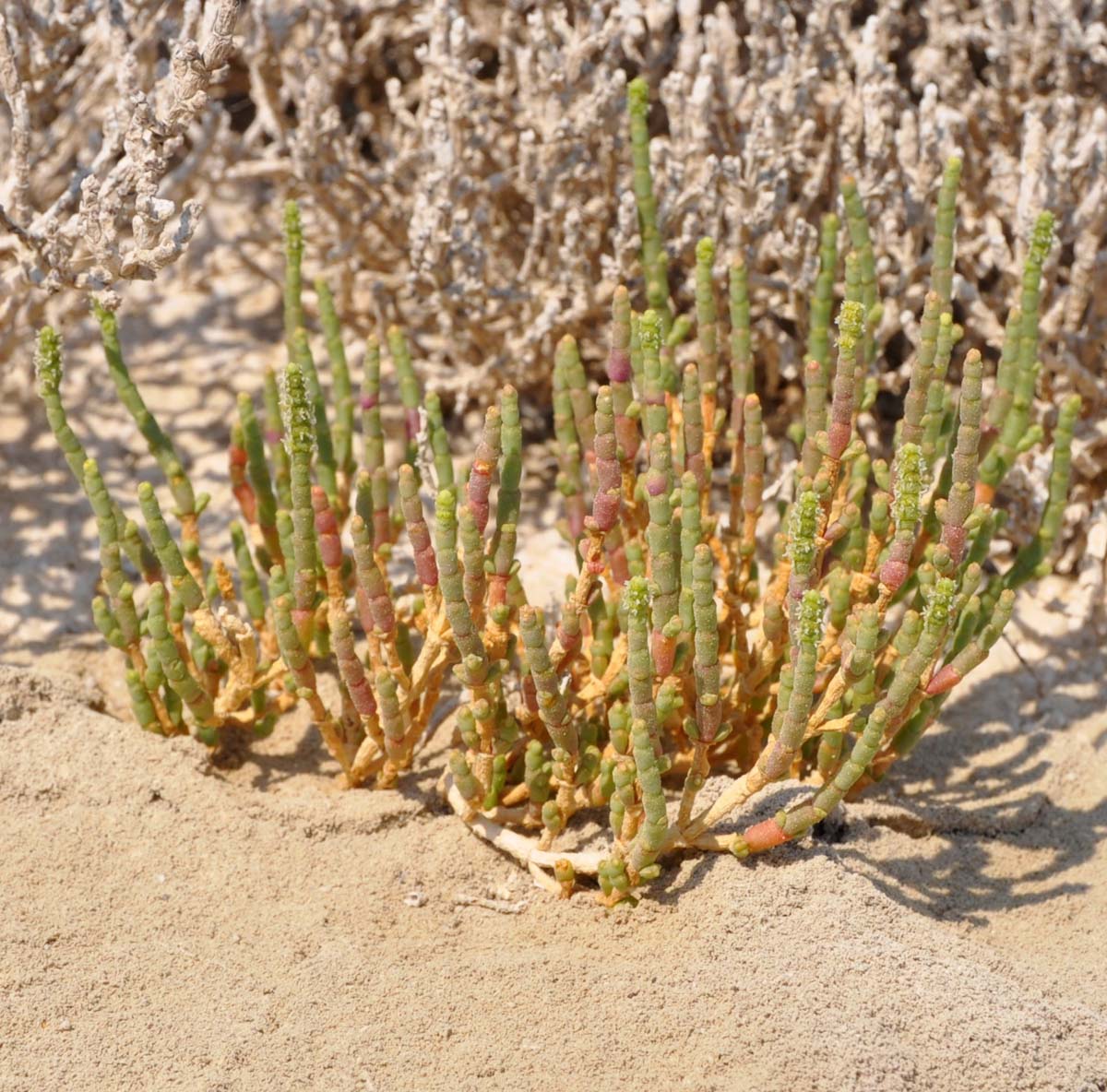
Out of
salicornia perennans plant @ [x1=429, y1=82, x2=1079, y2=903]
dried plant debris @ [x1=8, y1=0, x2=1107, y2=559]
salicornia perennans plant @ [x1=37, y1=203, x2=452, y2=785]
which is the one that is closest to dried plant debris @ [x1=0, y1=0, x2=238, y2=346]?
dried plant debris @ [x1=8, y1=0, x2=1107, y2=559]

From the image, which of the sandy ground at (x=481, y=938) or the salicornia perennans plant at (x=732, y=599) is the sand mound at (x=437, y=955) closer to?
the sandy ground at (x=481, y=938)

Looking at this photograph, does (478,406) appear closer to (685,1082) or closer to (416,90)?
(416,90)

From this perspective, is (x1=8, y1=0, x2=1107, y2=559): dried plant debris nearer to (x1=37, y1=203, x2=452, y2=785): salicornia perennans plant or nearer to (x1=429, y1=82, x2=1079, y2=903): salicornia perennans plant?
(x1=429, y1=82, x2=1079, y2=903): salicornia perennans plant

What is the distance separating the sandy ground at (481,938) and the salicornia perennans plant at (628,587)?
11 cm

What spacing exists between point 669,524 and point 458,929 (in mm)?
767

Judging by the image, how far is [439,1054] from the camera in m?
2.00

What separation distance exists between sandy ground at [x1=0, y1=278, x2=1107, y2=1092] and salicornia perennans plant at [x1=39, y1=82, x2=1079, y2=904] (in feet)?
0.35

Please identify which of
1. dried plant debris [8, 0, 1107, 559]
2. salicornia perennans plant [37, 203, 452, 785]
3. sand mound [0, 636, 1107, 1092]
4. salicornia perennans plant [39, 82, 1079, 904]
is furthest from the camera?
dried plant debris [8, 0, 1107, 559]

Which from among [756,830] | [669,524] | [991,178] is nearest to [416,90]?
[991,178]

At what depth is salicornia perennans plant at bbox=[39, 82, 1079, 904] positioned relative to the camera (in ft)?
6.89

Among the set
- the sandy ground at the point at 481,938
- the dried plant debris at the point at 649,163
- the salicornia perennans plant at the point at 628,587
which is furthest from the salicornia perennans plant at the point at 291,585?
the dried plant debris at the point at 649,163

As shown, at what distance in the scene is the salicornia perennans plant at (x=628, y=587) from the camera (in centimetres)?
210

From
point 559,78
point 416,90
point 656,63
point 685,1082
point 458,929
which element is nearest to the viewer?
point 685,1082

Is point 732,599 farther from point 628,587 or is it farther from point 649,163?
point 649,163
